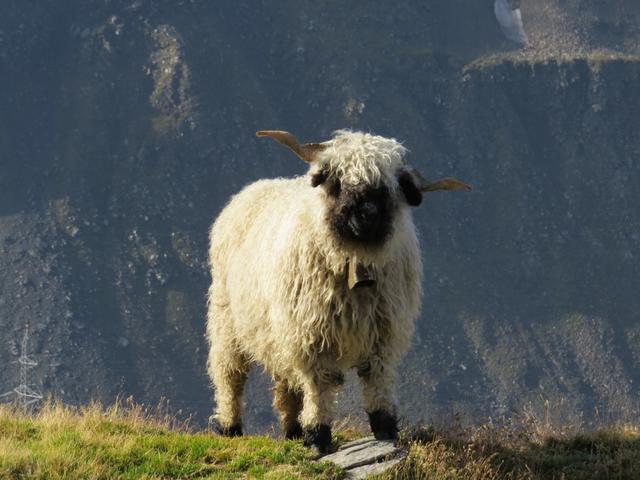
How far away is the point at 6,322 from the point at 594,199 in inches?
3038

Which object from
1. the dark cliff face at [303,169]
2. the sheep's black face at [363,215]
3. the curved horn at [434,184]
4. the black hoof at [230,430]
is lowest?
the black hoof at [230,430]

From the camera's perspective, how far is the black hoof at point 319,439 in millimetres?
10570

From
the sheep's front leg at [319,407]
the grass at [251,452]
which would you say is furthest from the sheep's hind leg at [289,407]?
the sheep's front leg at [319,407]

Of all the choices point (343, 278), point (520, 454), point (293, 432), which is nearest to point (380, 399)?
point (343, 278)

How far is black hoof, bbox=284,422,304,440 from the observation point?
12.5 metres

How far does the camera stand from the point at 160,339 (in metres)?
112

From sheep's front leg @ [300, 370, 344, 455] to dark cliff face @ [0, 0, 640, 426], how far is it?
90.2m

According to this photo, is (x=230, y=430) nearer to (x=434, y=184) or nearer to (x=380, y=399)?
(x=380, y=399)

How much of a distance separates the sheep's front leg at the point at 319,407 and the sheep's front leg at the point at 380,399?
1.15 feet

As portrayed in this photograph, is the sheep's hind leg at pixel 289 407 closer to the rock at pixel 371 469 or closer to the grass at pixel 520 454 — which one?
the grass at pixel 520 454

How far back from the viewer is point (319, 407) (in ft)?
35.2

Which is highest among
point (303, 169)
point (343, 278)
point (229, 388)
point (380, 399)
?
point (303, 169)

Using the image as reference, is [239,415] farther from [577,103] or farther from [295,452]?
[577,103]

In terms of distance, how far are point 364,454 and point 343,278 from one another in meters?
1.99
